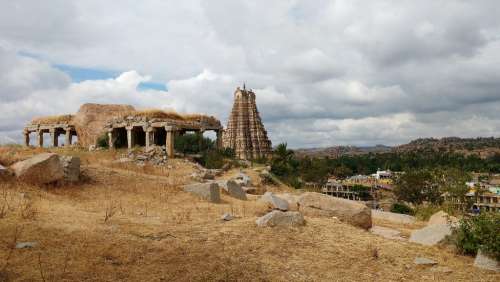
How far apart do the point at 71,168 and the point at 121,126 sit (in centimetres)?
1300

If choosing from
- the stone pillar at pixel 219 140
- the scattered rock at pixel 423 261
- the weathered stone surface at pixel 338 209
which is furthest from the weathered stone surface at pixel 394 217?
the stone pillar at pixel 219 140

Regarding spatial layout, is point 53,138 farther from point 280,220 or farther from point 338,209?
point 280,220

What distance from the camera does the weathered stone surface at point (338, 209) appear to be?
30.7ft

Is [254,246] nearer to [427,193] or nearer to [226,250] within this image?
[226,250]

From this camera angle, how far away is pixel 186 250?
593 cm

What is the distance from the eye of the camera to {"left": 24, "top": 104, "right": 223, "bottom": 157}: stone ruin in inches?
893

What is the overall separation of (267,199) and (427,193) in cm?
2982

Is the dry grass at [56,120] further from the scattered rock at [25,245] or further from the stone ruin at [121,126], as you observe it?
the scattered rock at [25,245]

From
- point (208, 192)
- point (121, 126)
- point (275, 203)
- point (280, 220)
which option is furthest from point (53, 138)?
point (280, 220)

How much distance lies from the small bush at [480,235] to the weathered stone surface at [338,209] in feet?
8.06

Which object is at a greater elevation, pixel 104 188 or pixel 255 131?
pixel 255 131

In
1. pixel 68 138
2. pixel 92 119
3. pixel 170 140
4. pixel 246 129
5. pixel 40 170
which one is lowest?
pixel 40 170

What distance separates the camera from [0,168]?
10.1 meters

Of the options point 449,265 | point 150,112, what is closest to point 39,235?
point 449,265
